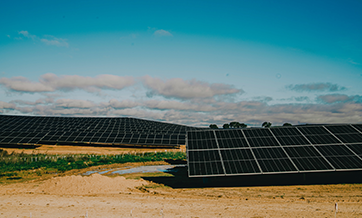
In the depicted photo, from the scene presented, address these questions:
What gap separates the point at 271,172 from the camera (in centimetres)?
1988

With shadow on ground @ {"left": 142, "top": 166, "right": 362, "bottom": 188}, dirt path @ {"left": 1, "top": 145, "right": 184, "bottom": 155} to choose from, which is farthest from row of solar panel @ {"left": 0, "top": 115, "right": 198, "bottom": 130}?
shadow on ground @ {"left": 142, "top": 166, "right": 362, "bottom": 188}

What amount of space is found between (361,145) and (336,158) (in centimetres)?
503

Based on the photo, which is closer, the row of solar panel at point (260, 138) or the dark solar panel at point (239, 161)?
the dark solar panel at point (239, 161)

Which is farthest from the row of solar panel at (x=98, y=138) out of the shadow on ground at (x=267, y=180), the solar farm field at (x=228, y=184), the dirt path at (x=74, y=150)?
the shadow on ground at (x=267, y=180)

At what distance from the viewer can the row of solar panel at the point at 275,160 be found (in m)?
20.3

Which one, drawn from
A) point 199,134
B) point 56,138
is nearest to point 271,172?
→ point 199,134

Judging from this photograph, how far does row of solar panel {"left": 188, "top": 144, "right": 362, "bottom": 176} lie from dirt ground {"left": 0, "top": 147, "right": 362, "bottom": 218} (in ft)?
6.80

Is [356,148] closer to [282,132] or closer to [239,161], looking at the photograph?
[282,132]

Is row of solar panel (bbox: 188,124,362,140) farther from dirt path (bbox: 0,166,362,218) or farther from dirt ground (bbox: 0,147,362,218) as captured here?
dirt path (bbox: 0,166,362,218)

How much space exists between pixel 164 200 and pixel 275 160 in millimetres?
12388

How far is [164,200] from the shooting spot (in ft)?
57.2

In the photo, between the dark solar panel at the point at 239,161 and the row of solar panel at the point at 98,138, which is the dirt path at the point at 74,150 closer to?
the row of solar panel at the point at 98,138

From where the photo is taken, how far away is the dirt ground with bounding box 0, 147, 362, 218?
46.0 ft

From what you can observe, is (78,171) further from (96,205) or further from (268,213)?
A: (268,213)
